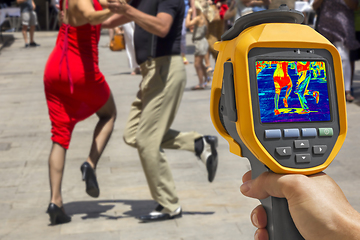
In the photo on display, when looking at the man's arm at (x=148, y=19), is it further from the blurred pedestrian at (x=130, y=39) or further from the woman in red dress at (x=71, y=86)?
the blurred pedestrian at (x=130, y=39)

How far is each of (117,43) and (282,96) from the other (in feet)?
32.6

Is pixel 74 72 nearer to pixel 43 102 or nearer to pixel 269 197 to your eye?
pixel 269 197

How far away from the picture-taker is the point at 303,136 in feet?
4.42

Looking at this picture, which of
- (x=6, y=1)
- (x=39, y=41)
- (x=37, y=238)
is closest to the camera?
(x=37, y=238)

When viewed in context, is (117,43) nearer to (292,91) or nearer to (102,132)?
(102,132)

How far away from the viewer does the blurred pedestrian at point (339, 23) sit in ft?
23.0

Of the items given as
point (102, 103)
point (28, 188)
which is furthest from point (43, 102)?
point (102, 103)

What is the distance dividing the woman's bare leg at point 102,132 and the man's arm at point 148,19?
851 millimetres

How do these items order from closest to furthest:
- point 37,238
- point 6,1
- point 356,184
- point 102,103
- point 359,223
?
point 359,223, point 37,238, point 102,103, point 356,184, point 6,1

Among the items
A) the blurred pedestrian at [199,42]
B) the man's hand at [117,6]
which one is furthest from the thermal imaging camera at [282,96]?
the blurred pedestrian at [199,42]

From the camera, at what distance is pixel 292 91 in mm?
1354

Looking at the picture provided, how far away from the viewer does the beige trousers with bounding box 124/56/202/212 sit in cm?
369

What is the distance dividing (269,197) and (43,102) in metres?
7.58

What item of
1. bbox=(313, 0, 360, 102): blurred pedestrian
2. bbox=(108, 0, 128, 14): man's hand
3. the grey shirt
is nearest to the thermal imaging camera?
bbox=(108, 0, 128, 14): man's hand
